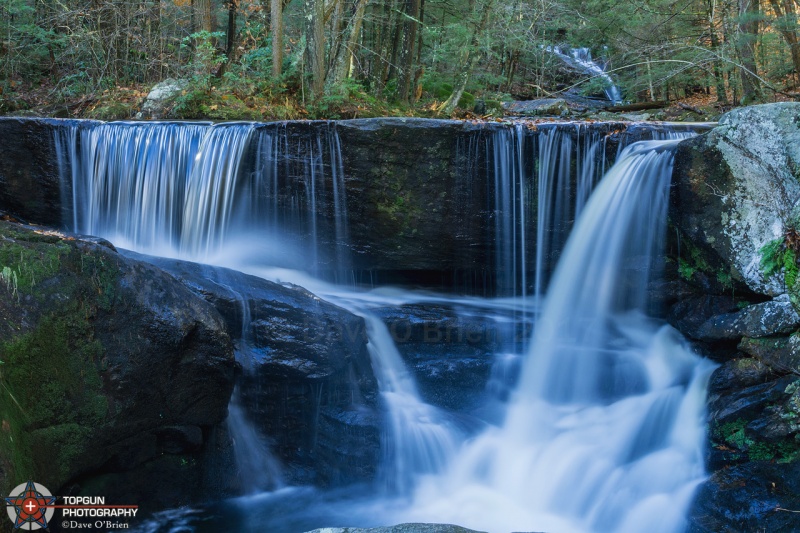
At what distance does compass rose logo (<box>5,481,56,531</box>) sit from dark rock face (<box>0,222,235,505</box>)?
9 cm

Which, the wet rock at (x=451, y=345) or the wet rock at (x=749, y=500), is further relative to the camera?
the wet rock at (x=451, y=345)

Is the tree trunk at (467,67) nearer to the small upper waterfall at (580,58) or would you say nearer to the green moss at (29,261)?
the small upper waterfall at (580,58)

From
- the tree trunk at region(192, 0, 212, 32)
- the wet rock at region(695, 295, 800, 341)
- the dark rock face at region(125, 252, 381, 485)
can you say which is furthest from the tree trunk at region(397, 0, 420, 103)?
the wet rock at region(695, 295, 800, 341)

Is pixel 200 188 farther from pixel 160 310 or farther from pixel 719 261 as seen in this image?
pixel 719 261

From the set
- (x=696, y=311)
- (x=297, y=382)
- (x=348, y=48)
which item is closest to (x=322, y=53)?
(x=348, y=48)

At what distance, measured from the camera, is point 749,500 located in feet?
15.5

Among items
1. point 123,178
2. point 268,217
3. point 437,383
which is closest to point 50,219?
point 123,178

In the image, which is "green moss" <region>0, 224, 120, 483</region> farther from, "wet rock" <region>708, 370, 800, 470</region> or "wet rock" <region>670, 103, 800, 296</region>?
"wet rock" <region>670, 103, 800, 296</region>

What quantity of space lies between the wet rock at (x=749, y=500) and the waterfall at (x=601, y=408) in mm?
196

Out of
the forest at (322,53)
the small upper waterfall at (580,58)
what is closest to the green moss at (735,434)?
the forest at (322,53)

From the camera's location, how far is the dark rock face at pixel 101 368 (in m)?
4.36

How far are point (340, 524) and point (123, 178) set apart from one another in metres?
6.19

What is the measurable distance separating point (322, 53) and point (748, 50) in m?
8.25

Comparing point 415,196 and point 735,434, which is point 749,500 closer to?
point 735,434
